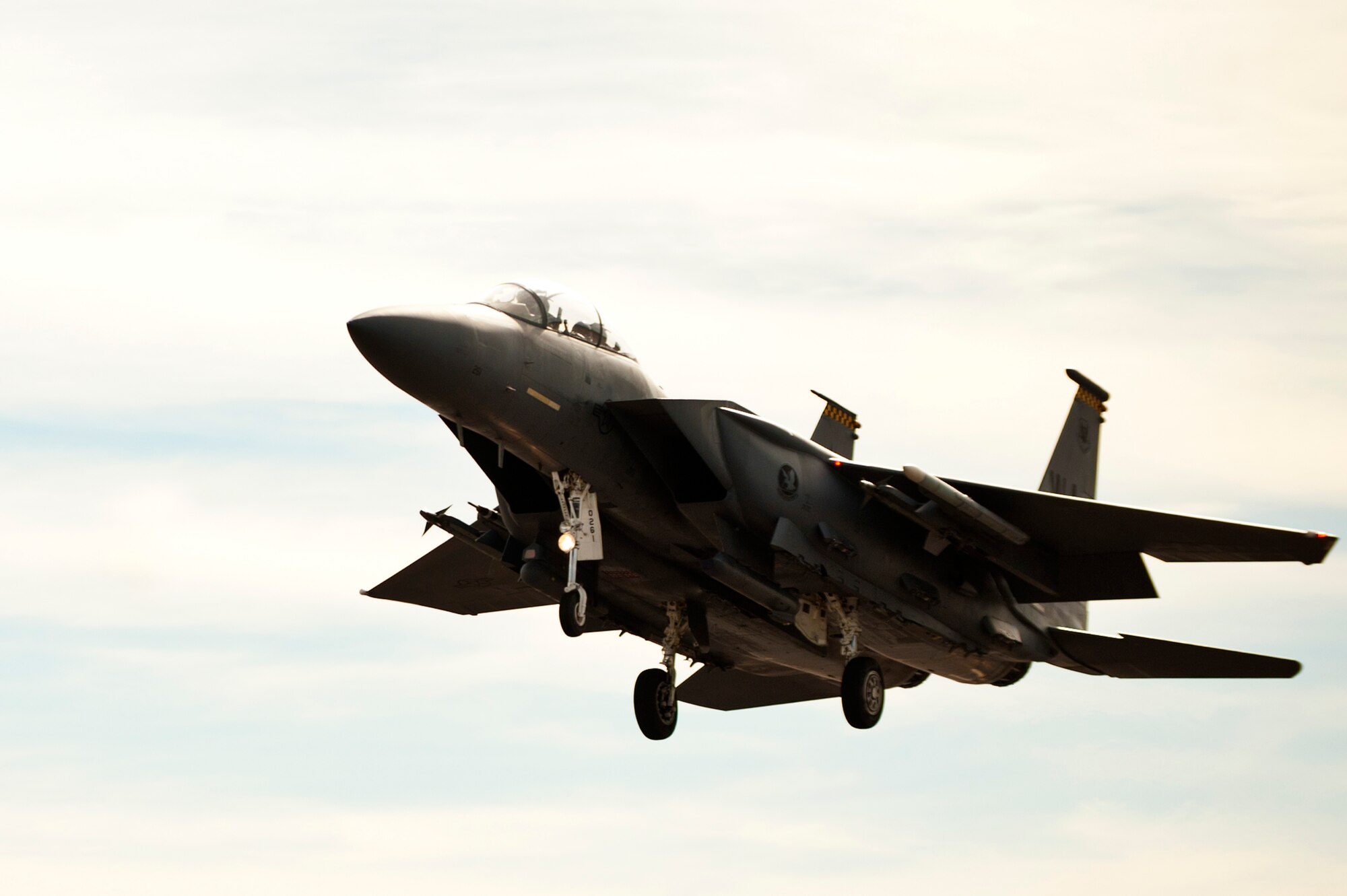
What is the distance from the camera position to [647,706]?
62.8 ft

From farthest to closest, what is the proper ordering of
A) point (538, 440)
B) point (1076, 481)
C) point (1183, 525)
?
1. point (1076, 481)
2. point (1183, 525)
3. point (538, 440)

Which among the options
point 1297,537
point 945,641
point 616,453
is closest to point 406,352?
point 616,453

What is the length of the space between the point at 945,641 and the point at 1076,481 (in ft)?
12.3

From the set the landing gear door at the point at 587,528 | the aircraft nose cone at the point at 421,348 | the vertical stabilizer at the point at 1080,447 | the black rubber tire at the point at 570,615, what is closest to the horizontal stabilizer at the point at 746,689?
the vertical stabilizer at the point at 1080,447

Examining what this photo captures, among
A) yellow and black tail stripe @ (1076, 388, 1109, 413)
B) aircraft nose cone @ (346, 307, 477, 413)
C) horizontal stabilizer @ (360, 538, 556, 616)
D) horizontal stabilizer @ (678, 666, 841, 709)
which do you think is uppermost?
yellow and black tail stripe @ (1076, 388, 1109, 413)

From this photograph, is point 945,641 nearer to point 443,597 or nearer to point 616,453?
point 616,453

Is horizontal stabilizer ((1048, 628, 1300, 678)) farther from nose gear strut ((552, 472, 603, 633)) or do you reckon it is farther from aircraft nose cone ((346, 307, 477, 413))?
aircraft nose cone ((346, 307, 477, 413))

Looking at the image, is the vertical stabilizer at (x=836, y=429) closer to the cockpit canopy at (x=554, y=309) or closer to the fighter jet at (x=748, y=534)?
the fighter jet at (x=748, y=534)

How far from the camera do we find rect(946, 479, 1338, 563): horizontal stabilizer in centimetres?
1708

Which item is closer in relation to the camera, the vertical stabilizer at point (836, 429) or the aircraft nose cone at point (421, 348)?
the aircraft nose cone at point (421, 348)

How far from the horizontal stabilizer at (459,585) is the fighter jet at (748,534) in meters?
2.65

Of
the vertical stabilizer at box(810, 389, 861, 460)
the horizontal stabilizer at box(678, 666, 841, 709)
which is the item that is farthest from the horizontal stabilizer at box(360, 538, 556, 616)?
the vertical stabilizer at box(810, 389, 861, 460)

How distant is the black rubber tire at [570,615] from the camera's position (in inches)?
647

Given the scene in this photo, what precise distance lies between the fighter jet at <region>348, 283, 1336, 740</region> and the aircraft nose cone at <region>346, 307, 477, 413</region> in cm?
2
